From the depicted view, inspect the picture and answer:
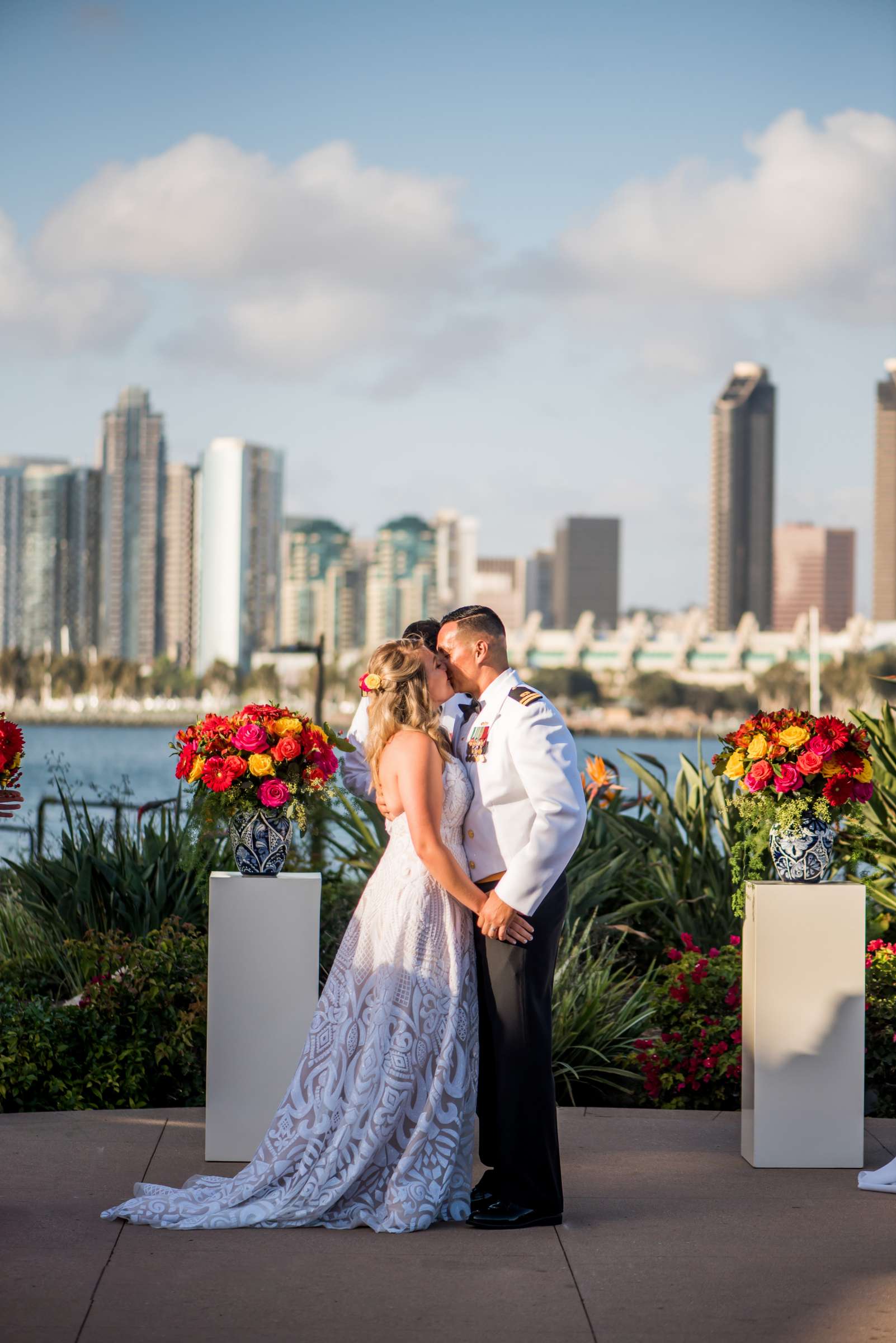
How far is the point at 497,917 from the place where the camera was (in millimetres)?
4305

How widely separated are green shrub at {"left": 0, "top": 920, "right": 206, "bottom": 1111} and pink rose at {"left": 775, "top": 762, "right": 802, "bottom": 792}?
8.69 ft

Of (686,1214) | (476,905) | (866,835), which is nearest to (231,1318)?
(476,905)

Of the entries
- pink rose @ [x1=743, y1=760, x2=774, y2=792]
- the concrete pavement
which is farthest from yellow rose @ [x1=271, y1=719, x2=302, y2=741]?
pink rose @ [x1=743, y1=760, x2=774, y2=792]

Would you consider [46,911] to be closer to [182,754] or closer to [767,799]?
[182,754]

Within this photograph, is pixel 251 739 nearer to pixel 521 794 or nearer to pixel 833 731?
pixel 521 794

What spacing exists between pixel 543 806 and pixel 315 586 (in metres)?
130

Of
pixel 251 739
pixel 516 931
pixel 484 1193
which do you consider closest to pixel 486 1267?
pixel 484 1193

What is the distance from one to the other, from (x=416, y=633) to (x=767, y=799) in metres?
1.41

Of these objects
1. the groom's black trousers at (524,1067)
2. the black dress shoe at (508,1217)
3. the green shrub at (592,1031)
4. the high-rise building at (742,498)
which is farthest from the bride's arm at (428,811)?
the high-rise building at (742,498)

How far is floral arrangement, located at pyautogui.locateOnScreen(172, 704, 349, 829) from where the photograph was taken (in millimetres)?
5168

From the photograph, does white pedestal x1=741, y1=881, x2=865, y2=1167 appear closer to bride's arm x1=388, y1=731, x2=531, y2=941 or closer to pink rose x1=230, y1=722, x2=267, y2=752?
bride's arm x1=388, y1=731, x2=531, y2=941

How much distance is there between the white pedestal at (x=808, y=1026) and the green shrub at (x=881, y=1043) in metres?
0.96

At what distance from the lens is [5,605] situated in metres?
128

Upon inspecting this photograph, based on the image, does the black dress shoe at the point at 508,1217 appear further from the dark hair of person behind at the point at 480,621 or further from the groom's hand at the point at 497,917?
the dark hair of person behind at the point at 480,621
